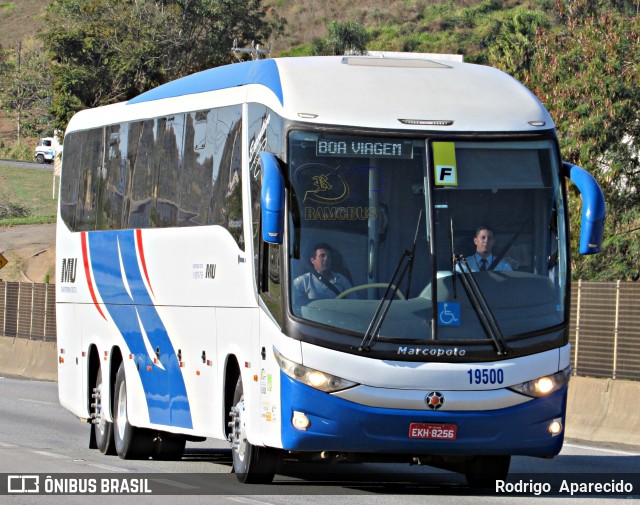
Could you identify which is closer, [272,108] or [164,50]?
[272,108]

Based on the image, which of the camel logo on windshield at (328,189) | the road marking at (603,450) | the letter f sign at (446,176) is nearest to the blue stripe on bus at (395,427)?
the camel logo on windshield at (328,189)

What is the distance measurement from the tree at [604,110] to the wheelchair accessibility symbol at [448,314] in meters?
16.7

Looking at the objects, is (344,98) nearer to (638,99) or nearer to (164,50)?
(638,99)

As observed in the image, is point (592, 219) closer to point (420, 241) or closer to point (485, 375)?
point (420, 241)

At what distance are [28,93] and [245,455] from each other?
100814mm

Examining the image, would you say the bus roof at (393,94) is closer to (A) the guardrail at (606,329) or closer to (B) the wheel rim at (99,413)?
(B) the wheel rim at (99,413)

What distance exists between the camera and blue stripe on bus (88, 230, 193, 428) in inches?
591

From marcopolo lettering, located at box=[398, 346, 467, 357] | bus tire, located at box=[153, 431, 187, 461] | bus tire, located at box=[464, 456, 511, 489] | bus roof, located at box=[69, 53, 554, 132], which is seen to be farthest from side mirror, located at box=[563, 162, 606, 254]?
bus tire, located at box=[153, 431, 187, 461]

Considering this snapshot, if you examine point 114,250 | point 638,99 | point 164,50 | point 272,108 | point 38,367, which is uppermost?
point 164,50

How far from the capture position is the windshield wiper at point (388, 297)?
11312 millimetres

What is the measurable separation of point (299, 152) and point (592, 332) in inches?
376

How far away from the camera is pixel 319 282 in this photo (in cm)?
1165

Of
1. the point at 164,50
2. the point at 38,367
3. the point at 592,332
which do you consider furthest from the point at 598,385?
the point at 164,50

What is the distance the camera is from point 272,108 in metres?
12.4
